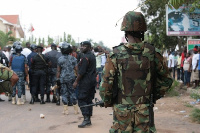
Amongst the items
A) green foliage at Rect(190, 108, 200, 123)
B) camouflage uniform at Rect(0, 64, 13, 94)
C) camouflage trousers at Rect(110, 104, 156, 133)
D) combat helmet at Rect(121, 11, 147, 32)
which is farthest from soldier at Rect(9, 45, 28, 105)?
camouflage trousers at Rect(110, 104, 156, 133)

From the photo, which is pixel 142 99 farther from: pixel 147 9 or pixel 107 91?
pixel 147 9

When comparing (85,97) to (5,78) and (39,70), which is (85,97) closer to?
(5,78)

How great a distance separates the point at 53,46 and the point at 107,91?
26.6ft

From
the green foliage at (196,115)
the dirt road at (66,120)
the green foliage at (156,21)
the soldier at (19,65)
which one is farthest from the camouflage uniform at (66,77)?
the green foliage at (156,21)

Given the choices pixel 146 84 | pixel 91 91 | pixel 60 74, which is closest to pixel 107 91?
pixel 146 84

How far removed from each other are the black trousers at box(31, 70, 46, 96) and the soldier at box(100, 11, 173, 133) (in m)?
7.63

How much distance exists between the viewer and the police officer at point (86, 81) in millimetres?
7441

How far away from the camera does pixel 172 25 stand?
61.3 ft

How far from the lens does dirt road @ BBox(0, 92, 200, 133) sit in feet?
24.1

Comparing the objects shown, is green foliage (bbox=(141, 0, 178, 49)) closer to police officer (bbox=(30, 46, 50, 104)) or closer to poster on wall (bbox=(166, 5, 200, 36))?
poster on wall (bbox=(166, 5, 200, 36))

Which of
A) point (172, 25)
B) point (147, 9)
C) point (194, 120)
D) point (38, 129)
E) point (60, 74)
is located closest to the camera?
point (38, 129)

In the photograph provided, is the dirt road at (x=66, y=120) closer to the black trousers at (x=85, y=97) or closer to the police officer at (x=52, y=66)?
the black trousers at (x=85, y=97)

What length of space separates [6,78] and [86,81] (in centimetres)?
342

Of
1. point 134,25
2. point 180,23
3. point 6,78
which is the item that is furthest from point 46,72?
point 180,23
